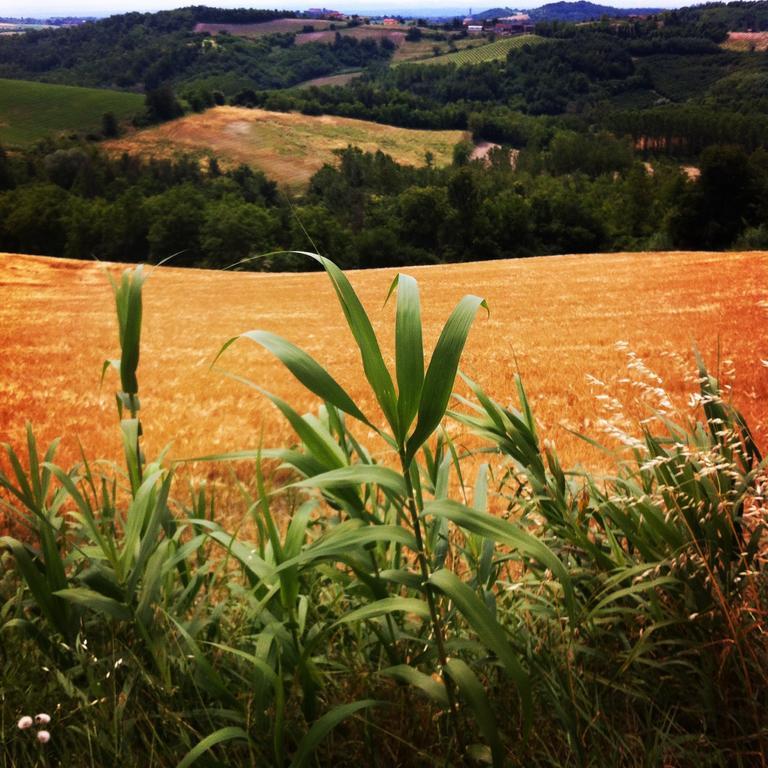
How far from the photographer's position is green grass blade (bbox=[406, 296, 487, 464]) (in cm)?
89

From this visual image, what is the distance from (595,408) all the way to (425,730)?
142cm

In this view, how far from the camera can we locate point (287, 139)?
55.6 m

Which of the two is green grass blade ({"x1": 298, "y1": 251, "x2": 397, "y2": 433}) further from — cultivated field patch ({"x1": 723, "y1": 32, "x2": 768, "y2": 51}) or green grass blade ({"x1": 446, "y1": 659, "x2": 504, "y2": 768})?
cultivated field patch ({"x1": 723, "y1": 32, "x2": 768, "y2": 51})

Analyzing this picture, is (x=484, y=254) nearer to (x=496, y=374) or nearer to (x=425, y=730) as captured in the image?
(x=496, y=374)

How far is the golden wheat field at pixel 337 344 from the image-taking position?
2.23 metres

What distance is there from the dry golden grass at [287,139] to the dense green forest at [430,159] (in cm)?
162

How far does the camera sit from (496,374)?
2543mm

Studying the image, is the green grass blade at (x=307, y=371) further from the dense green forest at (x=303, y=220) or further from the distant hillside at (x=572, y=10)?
the distant hillside at (x=572, y=10)

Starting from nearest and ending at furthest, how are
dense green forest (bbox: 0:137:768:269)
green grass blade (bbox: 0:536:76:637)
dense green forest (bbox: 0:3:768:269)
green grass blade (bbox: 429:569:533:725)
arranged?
green grass blade (bbox: 429:569:533:725) < green grass blade (bbox: 0:536:76:637) < dense green forest (bbox: 0:137:768:269) < dense green forest (bbox: 0:3:768:269)

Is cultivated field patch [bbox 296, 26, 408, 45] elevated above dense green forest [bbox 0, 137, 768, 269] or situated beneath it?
elevated above

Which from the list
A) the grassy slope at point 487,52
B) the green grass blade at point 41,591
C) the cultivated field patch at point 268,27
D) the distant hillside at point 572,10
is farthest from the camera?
the distant hillside at point 572,10

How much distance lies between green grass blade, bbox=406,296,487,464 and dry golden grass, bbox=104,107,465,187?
31.3 metres

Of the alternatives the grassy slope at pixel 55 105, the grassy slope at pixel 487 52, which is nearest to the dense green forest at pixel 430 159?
the grassy slope at pixel 55 105

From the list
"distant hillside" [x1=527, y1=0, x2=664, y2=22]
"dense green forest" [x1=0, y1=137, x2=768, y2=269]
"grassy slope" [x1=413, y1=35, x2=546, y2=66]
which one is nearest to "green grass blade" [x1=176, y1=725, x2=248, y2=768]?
"dense green forest" [x1=0, y1=137, x2=768, y2=269]
